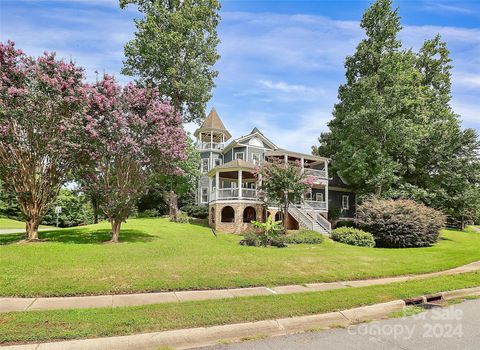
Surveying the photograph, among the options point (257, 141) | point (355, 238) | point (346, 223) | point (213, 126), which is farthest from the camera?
point (213, 126)

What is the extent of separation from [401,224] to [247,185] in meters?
15.7

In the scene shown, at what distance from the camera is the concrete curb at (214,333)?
450cm

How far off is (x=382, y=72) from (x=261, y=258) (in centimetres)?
2377

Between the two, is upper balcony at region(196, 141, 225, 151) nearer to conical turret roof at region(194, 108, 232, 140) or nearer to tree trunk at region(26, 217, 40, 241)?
conical turret roof at region(194, 108, 232, 140)

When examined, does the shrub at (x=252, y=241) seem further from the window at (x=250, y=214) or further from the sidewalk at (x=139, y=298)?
the window at (x=250, y=214)

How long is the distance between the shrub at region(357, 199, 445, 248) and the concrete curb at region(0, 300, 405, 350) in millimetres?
16144

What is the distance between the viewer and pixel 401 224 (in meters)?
21.1

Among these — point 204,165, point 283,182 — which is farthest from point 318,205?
point 204,165

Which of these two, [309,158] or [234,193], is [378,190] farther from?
[234,193]

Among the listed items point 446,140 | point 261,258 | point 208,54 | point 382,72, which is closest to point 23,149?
point 261,258

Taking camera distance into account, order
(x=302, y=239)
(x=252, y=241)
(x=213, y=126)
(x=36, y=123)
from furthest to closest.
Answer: (x=213, y=126)
(x=302, y=239)
(x=252, y=241)
(x=36, y=123)

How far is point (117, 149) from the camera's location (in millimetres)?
14773

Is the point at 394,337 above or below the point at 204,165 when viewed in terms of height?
below

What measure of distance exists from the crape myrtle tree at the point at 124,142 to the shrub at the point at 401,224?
45.8ft
